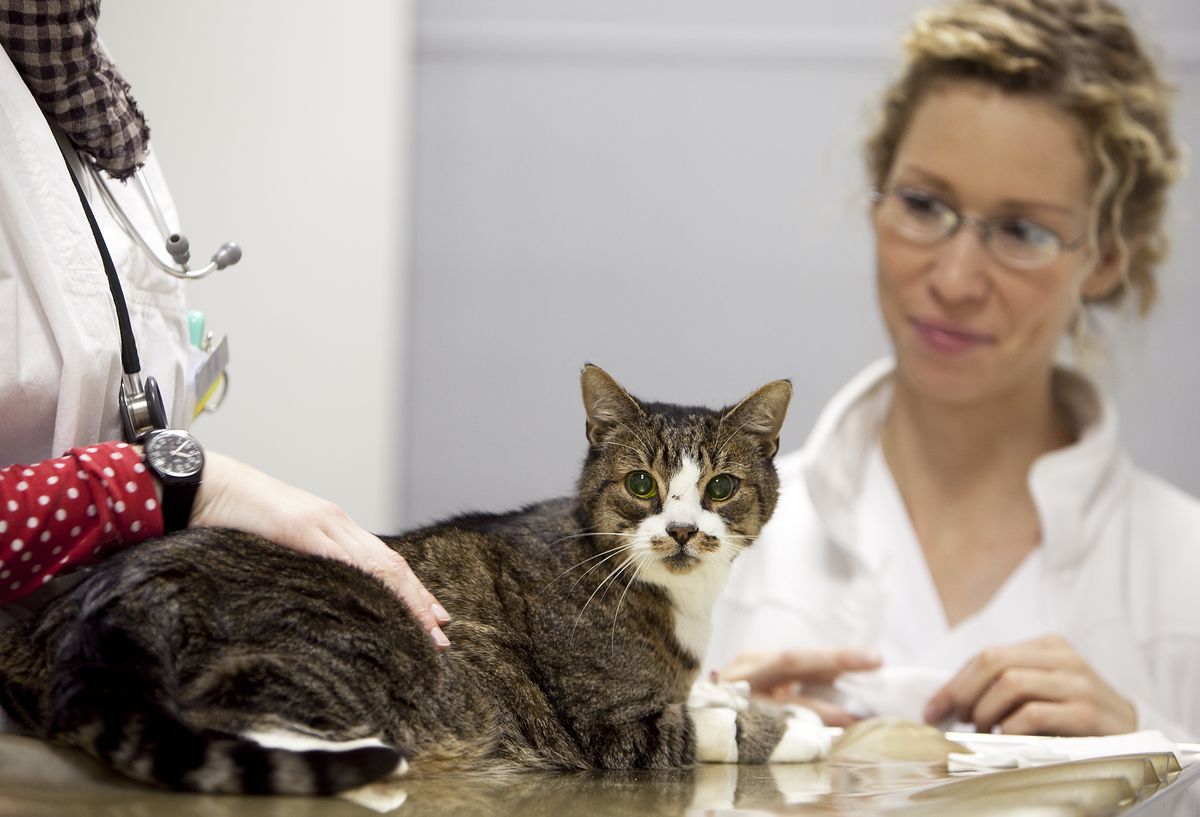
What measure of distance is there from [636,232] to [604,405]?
1.80 meters

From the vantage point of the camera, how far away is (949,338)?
1.95m

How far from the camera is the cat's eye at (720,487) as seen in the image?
1.11m

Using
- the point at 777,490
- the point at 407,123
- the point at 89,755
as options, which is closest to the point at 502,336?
the point at 407,123

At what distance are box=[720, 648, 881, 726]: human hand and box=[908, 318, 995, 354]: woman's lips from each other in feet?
1.94

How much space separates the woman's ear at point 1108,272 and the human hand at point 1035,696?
799mm

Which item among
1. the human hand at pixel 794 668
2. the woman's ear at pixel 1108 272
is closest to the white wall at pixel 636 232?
the woman's ear at pixel 1108 272

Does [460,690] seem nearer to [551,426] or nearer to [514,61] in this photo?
[551,426]

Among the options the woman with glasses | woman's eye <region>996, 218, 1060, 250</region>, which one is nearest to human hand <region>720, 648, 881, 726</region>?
the woman with glasses

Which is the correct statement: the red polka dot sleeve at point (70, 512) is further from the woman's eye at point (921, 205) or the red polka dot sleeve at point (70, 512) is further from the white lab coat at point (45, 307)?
the woman's eye at point (921, 205)

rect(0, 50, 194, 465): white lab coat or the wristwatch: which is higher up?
rect(0, 50, 194, 465): white lab coat

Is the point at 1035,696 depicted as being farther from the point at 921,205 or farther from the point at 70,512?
the point at 70,512

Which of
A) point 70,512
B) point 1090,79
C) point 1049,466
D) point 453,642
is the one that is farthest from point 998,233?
point 70,512

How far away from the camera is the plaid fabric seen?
0.95 m

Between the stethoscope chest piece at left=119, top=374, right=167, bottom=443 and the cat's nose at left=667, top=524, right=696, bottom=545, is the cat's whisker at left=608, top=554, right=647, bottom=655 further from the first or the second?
the stethoscope chest piece at left=119, top=374, right=167, bottom=443
